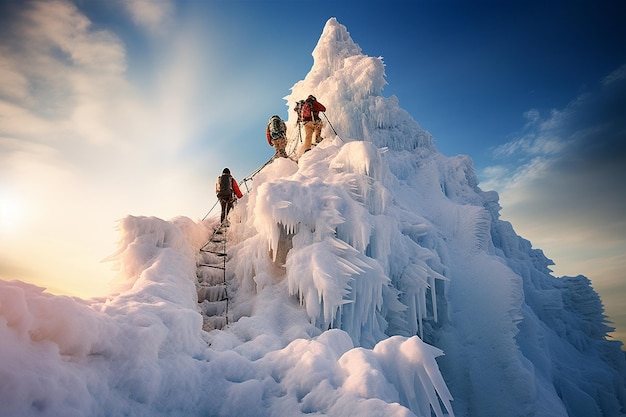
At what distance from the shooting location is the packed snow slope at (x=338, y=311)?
382 cm

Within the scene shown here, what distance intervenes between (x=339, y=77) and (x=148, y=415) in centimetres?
1638

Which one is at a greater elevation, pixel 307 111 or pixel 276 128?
pixel 307 111

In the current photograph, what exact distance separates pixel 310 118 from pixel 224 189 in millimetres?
4951

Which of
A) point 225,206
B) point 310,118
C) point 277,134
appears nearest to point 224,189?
point 225,206

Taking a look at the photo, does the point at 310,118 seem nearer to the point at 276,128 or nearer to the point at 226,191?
the point at 276,128

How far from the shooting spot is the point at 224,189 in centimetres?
1185

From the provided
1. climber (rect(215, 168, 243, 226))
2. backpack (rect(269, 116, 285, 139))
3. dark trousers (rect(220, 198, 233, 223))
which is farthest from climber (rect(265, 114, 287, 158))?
dark trousers (rect(220, 198, 233, 223))

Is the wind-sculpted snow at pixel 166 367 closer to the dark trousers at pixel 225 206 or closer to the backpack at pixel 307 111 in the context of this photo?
the dark trousers at pixel 225 206

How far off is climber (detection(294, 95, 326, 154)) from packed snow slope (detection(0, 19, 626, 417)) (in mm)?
816

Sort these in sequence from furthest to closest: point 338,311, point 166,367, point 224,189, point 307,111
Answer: point 307,111 < point 224,189 < point 338,311 < point 166,367

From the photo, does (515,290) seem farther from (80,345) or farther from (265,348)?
(80,345)

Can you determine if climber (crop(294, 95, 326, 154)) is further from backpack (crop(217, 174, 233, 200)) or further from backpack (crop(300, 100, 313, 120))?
backpack (crop(217, 174, 233, 200))

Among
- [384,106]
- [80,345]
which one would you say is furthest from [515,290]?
[80,345]

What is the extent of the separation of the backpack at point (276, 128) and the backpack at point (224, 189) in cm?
385
